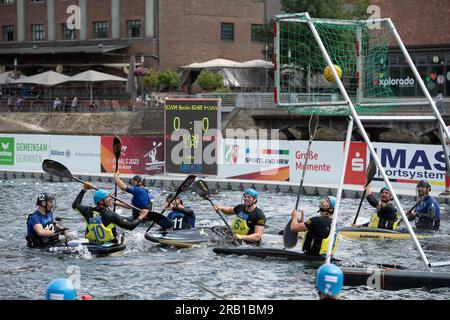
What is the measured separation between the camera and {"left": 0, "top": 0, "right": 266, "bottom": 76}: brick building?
194 feet

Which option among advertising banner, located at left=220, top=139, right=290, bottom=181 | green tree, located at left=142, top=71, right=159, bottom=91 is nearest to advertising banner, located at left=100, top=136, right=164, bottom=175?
advertising banner, located at left=220, top=139, right=290, bottom=181

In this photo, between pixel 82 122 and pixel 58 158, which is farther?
pixel 82 122

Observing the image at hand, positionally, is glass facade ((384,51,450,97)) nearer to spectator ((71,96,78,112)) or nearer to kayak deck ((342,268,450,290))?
spectator ((71,96,78,112))

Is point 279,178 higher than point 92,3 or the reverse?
the reverse

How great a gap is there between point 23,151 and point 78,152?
299cm

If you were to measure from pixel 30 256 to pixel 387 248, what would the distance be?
757 cm

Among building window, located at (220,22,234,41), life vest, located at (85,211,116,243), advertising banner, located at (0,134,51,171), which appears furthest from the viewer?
building window, located at (220,22,234,41)

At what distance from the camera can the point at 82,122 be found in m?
50.1

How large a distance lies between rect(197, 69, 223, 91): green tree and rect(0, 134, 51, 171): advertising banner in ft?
59.1

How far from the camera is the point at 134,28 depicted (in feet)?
197

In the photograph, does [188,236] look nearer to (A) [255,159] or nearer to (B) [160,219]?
(B) [160,219]

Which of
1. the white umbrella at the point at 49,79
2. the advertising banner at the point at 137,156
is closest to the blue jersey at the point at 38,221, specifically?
the advertising banner at the point at 137,156
